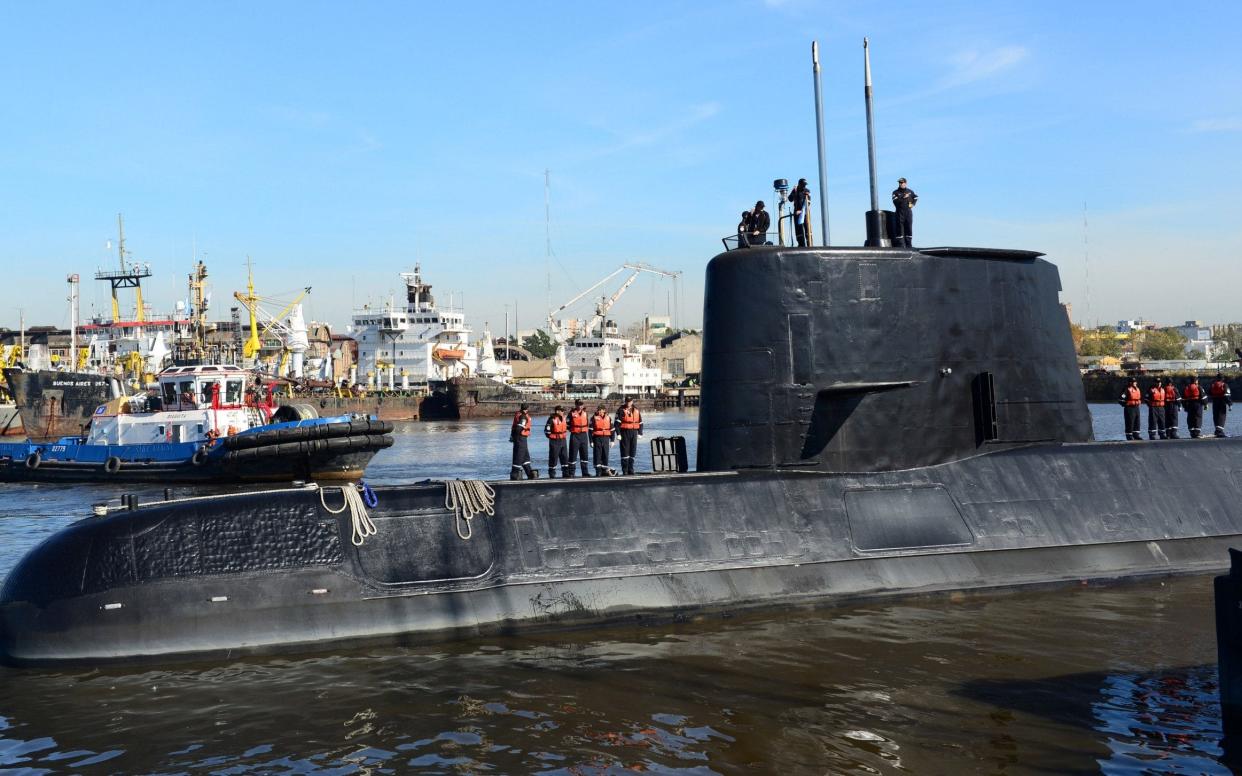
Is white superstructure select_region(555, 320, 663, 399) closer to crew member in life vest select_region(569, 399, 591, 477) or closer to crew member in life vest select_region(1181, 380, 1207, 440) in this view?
crew member in life vest select_region(1181, 380, 1207, 440)

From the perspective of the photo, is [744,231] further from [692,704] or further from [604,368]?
[604,368]

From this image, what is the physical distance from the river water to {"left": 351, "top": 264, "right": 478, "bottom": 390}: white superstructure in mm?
73470

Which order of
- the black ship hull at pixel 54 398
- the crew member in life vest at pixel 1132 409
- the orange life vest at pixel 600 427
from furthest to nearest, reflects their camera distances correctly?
the black ship hull at pixel 54 398 → the crew member in life vest at pixel 1132 409 → the orange life vest at pixel 600 427

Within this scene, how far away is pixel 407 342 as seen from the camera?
83.6 metres

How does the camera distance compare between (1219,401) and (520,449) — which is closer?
(520,449)

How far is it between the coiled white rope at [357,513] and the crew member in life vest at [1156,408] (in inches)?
496

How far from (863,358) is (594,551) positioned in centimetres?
372

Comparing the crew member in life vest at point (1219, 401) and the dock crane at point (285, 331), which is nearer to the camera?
the crew member in life vest at point (1219, 401)

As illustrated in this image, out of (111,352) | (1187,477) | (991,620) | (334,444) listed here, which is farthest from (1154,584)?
(111,352)

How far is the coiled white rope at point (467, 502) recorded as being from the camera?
35.3 feet

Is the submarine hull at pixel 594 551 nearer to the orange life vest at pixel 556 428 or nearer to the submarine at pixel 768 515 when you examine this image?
the submarine at pixel 768 515

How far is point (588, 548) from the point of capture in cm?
1088

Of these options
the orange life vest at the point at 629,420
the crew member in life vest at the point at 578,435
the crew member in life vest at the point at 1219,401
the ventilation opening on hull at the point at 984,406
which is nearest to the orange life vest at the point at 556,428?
the crew member in life vest at the point at 578,435

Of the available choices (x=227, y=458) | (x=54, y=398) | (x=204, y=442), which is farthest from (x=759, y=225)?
(x=54, y=398)
